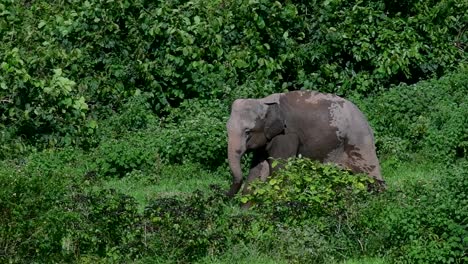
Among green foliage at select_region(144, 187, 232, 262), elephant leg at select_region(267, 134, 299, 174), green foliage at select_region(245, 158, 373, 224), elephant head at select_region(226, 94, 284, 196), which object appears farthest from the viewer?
elephant leg at select_region(267, 134, 299, 174)

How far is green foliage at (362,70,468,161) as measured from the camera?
14891 millimetres

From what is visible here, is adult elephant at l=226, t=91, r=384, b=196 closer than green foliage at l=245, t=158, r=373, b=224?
No

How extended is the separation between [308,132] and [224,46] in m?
4.71

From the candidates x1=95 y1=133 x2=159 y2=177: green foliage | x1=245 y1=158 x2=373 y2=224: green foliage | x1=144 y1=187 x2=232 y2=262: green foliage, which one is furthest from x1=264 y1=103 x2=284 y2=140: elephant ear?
x1=95 y1=133 x2=159 y2=177: green foliage

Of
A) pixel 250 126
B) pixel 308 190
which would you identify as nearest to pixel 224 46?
pixel 250 126

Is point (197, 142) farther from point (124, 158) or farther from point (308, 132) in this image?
point (308, 132)

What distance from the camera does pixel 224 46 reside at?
58.7ft

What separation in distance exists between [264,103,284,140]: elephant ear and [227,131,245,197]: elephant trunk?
34 cm

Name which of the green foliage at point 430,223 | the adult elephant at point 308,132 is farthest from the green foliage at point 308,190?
the adult elephant at point 308,132

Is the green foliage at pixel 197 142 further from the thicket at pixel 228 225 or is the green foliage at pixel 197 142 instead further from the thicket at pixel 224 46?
the thicket at pixel 228 225

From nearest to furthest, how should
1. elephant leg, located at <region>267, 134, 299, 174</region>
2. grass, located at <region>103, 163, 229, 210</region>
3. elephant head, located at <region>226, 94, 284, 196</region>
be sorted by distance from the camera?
elephant head, located at <region>226, 94, 284, 196</region> < elephant leg, located at <region>267, 134, 299, 174</region> < grass, located at <region>103, 163, 229, 210</region>

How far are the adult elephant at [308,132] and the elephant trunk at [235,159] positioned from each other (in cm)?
13

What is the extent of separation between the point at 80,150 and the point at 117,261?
589cm

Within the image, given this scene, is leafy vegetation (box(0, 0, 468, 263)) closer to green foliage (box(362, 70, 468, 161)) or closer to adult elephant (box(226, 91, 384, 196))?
green foliage (box(362, 70, 468, 161))
